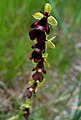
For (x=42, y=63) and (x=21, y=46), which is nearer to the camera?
(x=42, y=63)

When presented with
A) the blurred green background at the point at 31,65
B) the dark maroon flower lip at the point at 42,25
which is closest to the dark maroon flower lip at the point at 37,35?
the dark maroon flower lip at the point at 42,25

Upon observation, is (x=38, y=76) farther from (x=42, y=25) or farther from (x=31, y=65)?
(x=31, y=65)

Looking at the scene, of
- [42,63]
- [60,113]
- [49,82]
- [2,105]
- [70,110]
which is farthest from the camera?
[49,82]

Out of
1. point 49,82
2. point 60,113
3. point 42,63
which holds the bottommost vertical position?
point 42,63

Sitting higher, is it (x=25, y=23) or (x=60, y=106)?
(x=25, y=23)

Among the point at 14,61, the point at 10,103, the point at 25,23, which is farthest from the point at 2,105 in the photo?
the point at 25,23

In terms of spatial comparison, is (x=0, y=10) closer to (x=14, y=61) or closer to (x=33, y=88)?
(x=14, y=61)

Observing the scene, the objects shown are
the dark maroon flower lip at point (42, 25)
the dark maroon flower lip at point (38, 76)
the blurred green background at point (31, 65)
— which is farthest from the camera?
the blurred green background at point (31, 65)

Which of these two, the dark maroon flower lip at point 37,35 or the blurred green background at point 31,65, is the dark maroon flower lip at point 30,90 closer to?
the dark maroon flower lip at point 37,35
